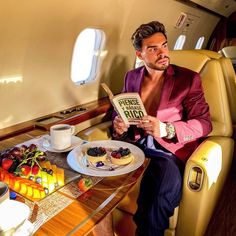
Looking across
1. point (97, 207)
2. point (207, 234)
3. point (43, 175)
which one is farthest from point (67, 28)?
point (207, 234)

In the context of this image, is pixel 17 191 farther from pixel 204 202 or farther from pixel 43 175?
pixel 204 202

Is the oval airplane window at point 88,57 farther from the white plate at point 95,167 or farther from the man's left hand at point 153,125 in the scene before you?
the white plate at point 95,167

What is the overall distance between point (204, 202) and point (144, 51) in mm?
838

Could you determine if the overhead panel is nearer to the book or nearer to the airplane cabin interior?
the airplane cabin interior

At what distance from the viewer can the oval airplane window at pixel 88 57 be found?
199cm

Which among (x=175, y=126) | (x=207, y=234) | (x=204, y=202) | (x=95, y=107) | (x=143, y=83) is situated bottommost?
(x=207, y=234)

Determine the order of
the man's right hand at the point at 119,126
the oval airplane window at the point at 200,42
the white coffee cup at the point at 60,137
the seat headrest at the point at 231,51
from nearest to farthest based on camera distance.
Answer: the white coffee cup at the point at 60,137, the man's right hand at the point at 119,126, the seat headrest at the point at 231,51, the oval airplane window at the point at 200,42

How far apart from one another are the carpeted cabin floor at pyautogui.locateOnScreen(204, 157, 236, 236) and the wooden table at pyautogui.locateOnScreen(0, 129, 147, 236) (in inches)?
40.3

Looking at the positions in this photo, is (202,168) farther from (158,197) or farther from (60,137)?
(60,137)

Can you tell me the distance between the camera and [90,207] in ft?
2.61

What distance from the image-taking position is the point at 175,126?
1327 mm

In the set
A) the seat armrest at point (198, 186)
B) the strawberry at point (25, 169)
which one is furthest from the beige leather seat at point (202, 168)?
the strawberry at point (25, 169)

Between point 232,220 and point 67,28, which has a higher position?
point 67,28

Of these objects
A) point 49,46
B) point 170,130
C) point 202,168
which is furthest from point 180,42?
point 202,168
